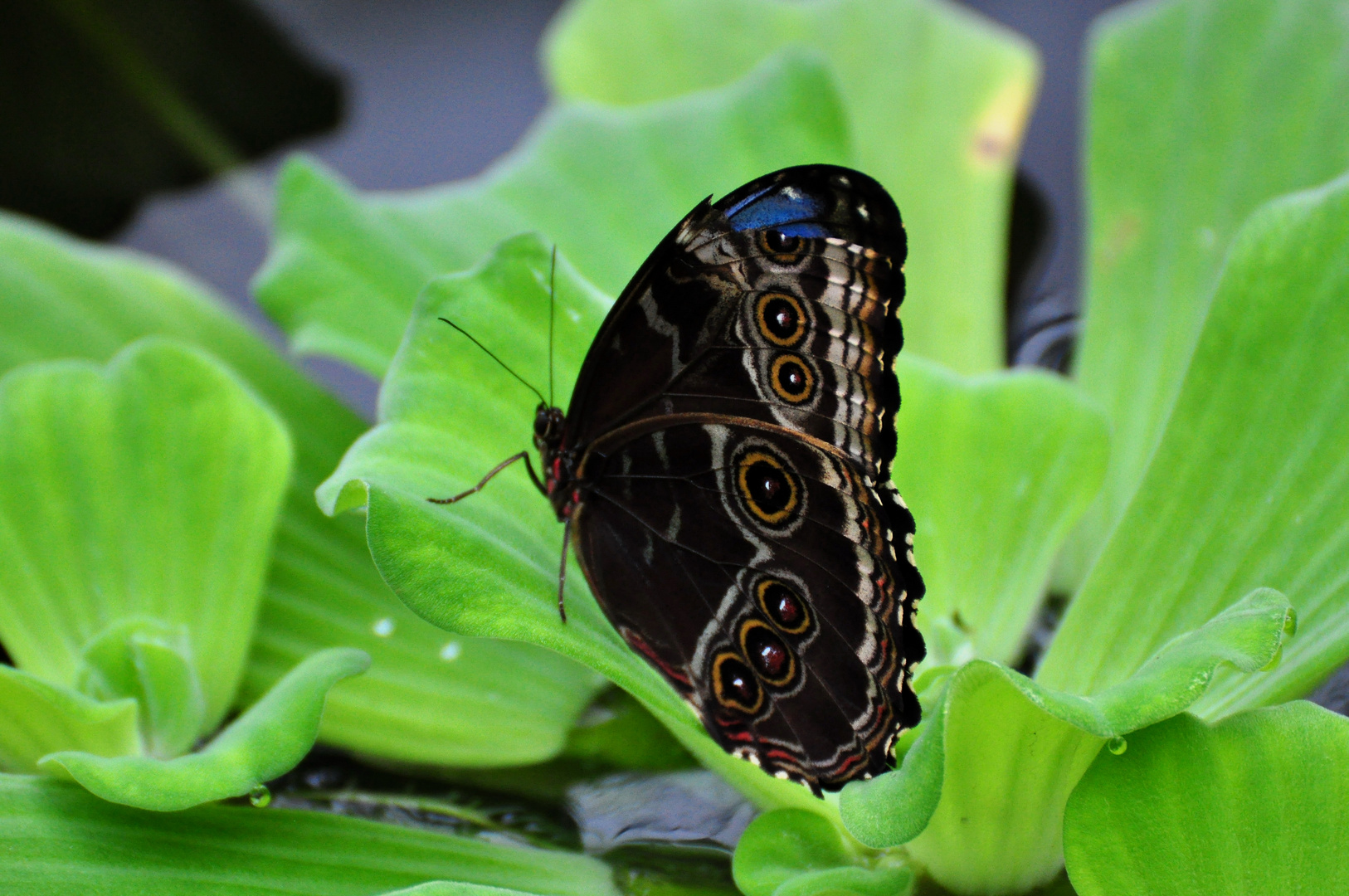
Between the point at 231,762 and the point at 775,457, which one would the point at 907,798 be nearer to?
the point at 775,457

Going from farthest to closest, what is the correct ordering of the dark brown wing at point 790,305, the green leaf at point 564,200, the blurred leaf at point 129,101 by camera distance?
the blurred leaf at point 129,101 < the green leaf at point 564,200 < the dark brown wing at point 790,305

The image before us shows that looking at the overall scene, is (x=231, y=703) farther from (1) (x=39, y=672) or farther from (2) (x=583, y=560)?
(2) (x=583, y=560)

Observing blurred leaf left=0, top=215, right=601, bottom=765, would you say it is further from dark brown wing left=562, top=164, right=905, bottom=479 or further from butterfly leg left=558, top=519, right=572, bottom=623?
dark brown wing left=562, top=164, right=905, bottom=479

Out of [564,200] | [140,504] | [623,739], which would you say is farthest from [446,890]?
[564,200]

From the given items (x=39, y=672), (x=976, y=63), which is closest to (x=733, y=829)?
(x=39, y=672)

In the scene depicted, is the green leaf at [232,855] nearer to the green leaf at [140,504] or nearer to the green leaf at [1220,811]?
the green leaf at [140,504]

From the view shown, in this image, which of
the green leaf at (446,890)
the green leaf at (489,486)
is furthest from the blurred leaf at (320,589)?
the green leaf at (446,890)
